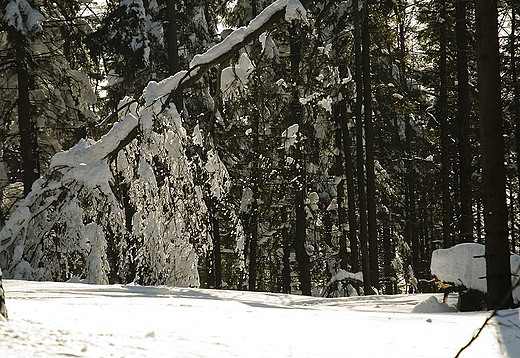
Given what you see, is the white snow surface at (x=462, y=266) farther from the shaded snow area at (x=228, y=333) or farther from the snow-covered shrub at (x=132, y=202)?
the snow-covered shrub at (x=132, y=202)

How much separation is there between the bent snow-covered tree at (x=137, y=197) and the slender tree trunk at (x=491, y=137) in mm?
2734

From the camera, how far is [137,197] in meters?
7.82

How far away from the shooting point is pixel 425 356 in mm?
2607

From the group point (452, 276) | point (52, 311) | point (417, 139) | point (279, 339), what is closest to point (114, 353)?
point (279, 339)

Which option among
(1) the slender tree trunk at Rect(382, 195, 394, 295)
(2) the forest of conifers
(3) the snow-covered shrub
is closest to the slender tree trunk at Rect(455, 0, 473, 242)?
(2) the forest of conifers

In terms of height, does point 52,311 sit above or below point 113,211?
below

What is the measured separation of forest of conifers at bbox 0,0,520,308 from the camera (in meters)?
7.68

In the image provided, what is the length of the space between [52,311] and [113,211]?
490cm

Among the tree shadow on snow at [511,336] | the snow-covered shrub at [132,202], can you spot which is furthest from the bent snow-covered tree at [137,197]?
the tree shadow on snow at [511,336]

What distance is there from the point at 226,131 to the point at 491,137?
8.27 metres

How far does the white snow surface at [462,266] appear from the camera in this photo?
5.72 m

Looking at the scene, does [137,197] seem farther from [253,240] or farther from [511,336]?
[253,240]

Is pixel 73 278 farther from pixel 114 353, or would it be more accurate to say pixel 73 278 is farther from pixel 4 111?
pixel 4 111

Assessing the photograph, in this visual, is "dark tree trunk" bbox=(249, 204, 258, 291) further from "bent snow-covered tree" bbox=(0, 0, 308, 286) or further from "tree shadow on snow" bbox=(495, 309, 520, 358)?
"tree shadow on snow" bbox=(495, 309, 520, 358)
